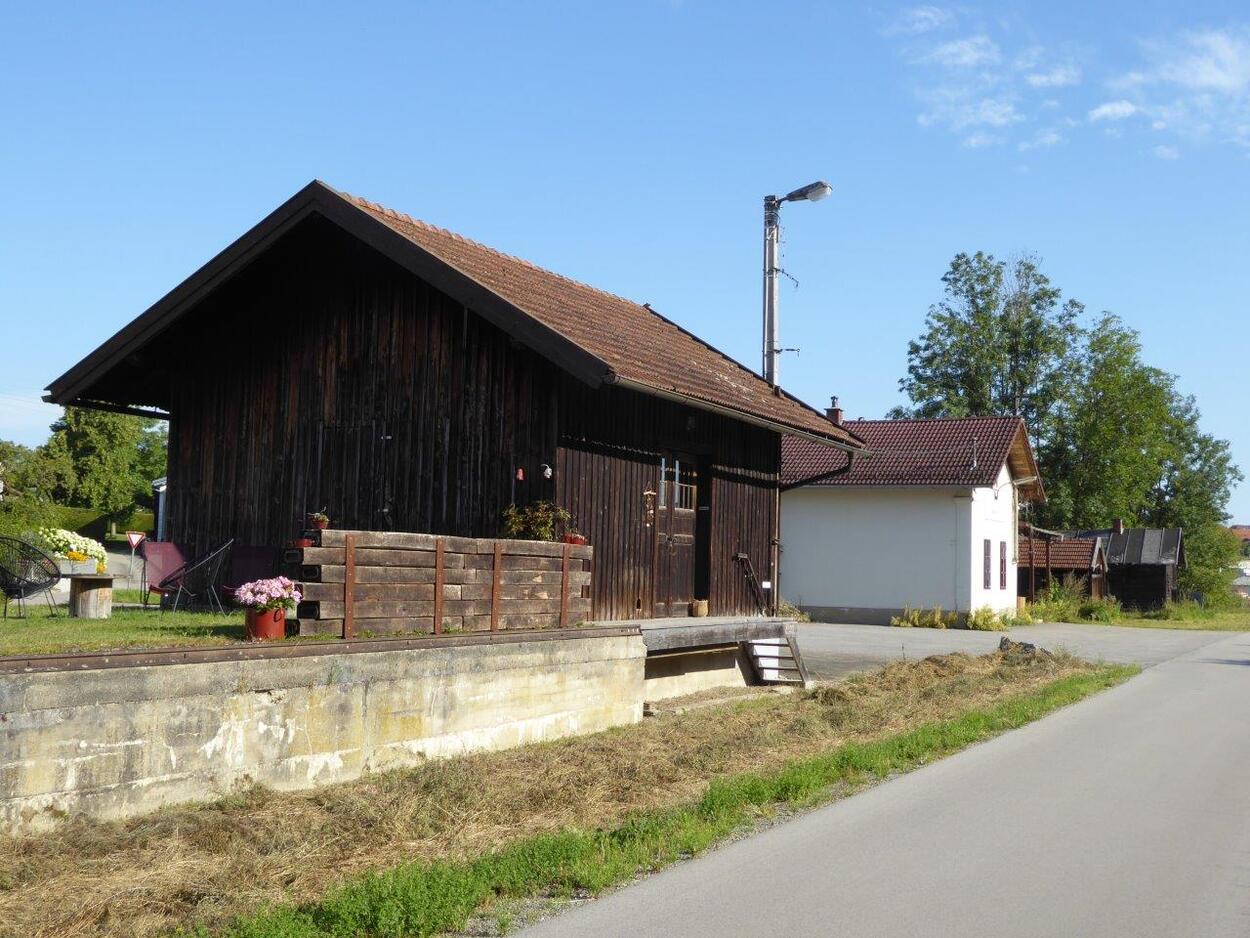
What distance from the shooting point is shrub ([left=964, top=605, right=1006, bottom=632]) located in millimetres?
31297

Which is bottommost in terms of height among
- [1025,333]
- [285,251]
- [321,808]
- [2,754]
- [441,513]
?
[321,808]

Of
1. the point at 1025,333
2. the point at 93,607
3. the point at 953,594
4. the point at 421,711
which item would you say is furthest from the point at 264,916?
the point at 1025,333

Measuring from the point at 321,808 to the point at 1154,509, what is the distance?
73940mm

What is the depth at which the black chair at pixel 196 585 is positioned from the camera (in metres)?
13.8

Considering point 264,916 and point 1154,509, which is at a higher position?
point 1154,509

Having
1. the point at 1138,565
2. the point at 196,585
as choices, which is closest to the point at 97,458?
the point at 1138,565

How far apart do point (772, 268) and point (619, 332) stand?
6286mm

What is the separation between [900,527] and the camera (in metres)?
32.8

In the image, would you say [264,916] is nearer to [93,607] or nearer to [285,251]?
[93,607]

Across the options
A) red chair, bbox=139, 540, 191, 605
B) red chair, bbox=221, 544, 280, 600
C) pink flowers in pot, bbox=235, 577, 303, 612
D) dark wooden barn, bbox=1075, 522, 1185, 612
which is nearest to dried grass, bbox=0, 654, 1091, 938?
pink flowers in pot, bbox=235, 577, 303, 612

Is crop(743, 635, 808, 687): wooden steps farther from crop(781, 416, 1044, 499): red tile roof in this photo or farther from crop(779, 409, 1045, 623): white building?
crop(779, 409, 1045, 623): white building

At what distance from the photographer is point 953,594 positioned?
105ft

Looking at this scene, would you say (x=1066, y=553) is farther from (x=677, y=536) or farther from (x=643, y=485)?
(x=643, y=485)

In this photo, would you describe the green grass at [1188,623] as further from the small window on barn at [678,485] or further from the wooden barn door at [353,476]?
the wooden barn door at [353,476]
